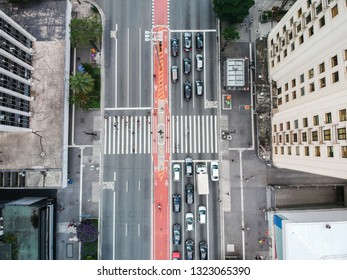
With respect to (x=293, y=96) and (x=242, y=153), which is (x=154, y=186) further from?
(x=293, y=96)

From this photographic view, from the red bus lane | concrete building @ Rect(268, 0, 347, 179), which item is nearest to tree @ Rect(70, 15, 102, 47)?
the red bus lane

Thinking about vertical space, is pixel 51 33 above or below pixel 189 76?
above

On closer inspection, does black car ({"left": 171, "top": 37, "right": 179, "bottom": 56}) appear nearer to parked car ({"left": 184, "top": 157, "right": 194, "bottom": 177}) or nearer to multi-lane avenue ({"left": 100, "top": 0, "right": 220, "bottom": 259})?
multi-lane avenue ({"left": 100, "top": 0, "right": 220, "bottom": 259})

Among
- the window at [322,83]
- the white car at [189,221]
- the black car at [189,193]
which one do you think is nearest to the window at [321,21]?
the window at [322,83]

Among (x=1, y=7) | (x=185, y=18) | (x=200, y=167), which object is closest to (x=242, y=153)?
(x=200, y=167)

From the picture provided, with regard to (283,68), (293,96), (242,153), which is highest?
(283,68)

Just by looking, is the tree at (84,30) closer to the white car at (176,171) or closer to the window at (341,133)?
the white car at (176,171)

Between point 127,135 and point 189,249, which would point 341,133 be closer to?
point 189,249
